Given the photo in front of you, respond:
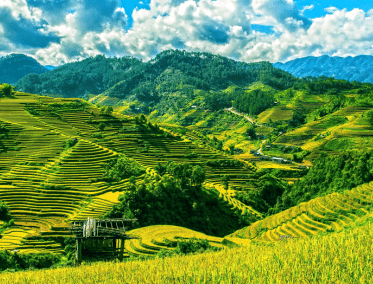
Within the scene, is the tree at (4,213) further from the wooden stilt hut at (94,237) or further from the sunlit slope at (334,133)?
the sunlit slope at (334,133)

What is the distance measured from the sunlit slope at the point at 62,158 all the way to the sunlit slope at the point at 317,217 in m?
13.4

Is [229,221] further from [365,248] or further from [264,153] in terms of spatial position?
[264,153]

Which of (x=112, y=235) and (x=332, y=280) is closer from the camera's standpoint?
(x=332, y=280)

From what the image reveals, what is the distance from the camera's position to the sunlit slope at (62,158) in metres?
34.8

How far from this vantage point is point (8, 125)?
195ft

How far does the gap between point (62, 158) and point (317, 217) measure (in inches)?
1571

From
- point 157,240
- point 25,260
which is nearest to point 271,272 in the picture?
point 157,240

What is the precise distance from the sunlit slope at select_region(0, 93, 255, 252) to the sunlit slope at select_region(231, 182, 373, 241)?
13.4 meters

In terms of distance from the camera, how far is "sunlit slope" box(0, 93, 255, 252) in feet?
114

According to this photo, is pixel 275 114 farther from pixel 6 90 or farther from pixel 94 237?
pixel 94 237

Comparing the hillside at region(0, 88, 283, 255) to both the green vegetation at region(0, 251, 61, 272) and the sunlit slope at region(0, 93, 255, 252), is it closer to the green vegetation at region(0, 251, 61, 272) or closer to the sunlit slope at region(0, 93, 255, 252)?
the sunlit slope at region(0, 93, 255, 252)

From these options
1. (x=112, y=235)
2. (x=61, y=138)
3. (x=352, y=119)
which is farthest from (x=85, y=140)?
(x=352, y=119)

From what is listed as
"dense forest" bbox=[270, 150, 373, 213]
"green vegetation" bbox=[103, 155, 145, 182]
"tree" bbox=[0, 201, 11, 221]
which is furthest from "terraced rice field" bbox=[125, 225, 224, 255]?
"dense forest" bbox=[270, 150, 373, 213]

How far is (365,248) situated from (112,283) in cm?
720
